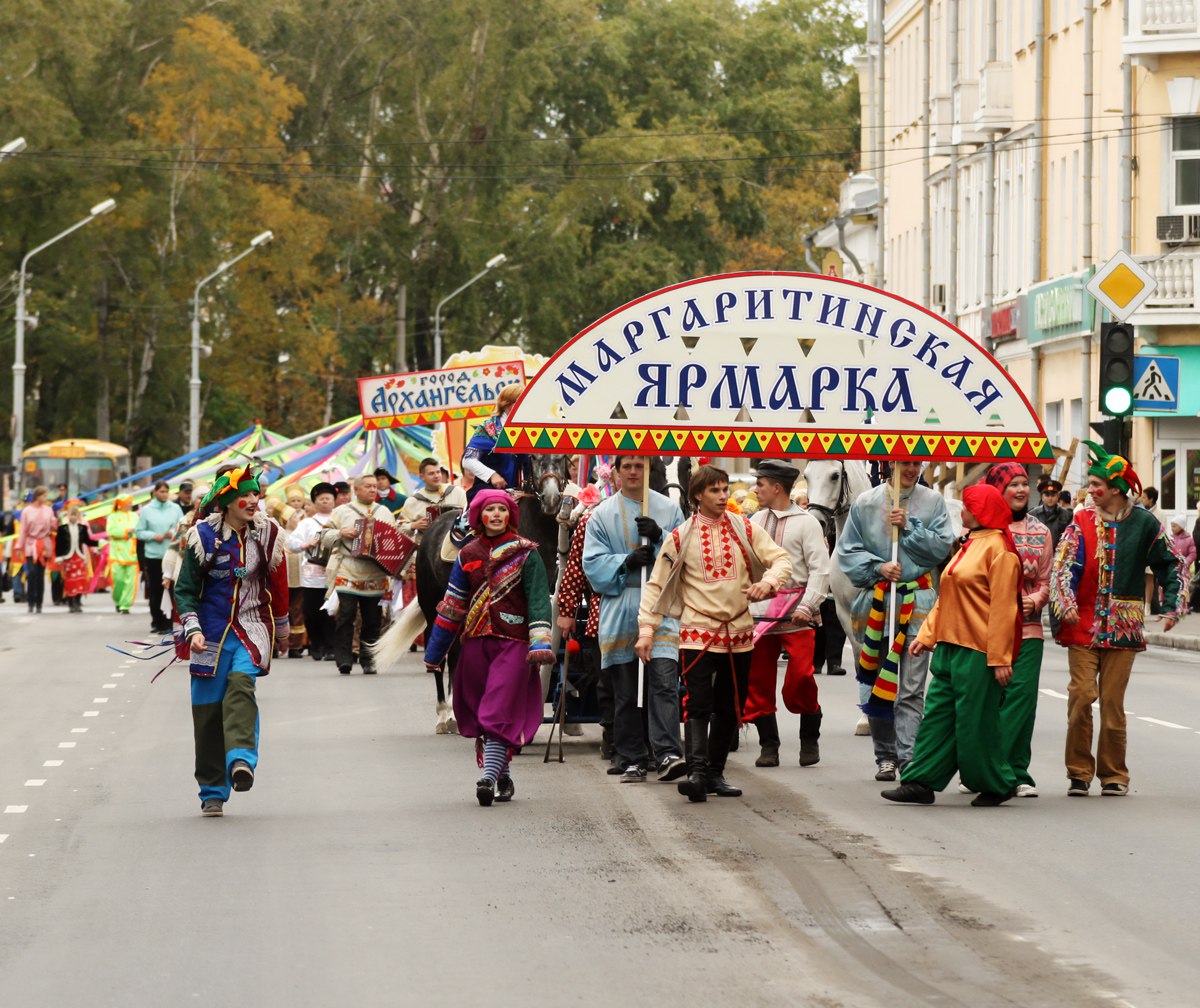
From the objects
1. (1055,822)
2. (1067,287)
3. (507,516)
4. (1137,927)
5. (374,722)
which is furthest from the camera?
(1067,287)

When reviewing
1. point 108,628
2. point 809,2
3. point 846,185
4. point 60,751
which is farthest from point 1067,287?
point 809,2

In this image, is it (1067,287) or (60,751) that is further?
(1067,287)

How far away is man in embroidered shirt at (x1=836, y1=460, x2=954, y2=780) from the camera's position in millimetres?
13484

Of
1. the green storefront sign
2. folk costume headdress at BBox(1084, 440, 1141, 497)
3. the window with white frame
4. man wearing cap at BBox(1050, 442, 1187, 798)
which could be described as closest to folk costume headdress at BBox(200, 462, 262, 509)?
man wearing cap at BBox(1050, 442, 1187, 798)

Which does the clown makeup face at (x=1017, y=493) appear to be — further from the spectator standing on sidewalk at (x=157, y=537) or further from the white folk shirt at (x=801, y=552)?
the spectator standing on sidewalk at (x=157, y=537)

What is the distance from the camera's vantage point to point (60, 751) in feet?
53.2

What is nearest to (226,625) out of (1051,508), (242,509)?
(242,509)

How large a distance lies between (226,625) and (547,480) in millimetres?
3544

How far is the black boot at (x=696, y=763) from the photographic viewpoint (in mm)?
12688

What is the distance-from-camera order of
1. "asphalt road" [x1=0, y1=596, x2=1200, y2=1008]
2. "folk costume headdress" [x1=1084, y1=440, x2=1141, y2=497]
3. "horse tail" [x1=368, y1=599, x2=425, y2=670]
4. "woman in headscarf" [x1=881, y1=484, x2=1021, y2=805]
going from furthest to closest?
1. "horse tail" [x1=368, y1=599, x2=425, y2=670]
2. "folk costume headdress" [x1=1084, y1=440, x2=1141, y2=497]
3. "woman in headscarf" [x1=881, y1=484, x2=1021, y2=805]
4. "asphalt road" [x1=0, y1=596, x2=1200, y2=1008]

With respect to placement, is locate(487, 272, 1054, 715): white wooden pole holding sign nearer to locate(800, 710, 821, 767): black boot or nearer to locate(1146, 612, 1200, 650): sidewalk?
locate(800, 710, 821, 767): black boot

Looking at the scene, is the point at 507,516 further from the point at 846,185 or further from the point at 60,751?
the point at 846,185

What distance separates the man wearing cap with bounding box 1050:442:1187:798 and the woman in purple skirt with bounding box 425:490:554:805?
8.76 feet

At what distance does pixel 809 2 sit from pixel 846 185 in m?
21.1
